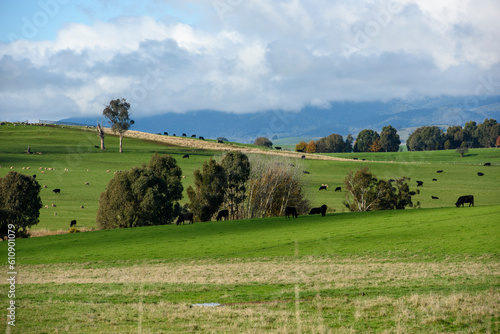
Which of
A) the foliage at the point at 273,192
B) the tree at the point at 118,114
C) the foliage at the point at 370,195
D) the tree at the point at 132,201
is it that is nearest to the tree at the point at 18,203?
the tree at the point at 132,201

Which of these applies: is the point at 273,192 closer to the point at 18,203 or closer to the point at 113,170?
the point at 18,203

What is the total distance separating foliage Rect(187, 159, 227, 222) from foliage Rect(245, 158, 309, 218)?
5637 mm

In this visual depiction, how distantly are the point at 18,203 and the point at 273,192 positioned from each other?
3640 cm

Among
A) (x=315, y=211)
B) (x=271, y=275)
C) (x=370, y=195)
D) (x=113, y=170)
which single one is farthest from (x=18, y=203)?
Result: (x=370, y=195)

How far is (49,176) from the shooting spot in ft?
316

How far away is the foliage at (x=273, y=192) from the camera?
7450 centimetres

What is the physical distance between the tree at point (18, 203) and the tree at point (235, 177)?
87.6ft

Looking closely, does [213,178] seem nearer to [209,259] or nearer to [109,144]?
[209,259]

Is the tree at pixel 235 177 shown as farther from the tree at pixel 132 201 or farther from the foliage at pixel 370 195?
the foliage at pixel 370 195

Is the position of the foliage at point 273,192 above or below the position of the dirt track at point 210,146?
below

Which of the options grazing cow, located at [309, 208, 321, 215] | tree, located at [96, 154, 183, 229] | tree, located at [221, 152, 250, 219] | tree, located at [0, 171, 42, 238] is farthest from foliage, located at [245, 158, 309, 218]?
tree, located at [0, 171, 42, 238]

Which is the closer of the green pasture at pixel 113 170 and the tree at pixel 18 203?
the tree at pixel 18 203

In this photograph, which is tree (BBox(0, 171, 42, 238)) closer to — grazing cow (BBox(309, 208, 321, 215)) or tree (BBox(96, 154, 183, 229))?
tree (BBox(96, 154, 183, 229))

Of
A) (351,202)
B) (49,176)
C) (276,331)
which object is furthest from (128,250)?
(49,176)
